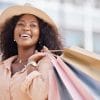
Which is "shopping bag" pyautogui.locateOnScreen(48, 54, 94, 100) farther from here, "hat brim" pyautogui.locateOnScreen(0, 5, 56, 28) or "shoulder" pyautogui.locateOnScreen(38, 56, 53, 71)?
"hat brim" pyautogui.locateOnScreen(0, 5, 56, 28)

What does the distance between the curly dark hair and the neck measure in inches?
2.3

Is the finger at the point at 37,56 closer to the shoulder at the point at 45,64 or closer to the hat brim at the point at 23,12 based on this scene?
the shoulder at the point at 45,64

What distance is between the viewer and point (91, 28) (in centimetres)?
753

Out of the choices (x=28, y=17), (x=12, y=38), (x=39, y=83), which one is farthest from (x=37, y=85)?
(x=12, y=38)

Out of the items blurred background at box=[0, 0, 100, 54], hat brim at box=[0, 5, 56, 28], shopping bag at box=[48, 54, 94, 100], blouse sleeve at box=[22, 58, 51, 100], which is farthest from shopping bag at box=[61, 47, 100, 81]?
blurred background at box=[0, 0, 100, 54]

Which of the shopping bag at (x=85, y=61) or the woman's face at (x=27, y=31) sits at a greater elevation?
the woman's face at (x=27, y=31)

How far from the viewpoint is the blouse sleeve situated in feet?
9.47

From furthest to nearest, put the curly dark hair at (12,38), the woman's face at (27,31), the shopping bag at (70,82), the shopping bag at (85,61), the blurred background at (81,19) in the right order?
the blurred background at (81,19) < the curly dark hair at (12,38) < the woman's face at (27,31) < the shopping bag at (85,61) < the shopping bag at (70,82)

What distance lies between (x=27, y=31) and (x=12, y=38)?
0.30 meters

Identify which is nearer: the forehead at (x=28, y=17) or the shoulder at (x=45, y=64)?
the shoulder at (x=45, y=64)

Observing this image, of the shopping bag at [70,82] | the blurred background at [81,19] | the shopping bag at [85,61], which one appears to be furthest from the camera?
the blurred background at [81,19]

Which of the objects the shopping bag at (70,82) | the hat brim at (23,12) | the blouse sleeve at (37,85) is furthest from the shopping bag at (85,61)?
the hat brim at (23,12)

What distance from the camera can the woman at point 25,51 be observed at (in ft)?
9.63

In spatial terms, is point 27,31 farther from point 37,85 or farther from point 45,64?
point 37,85
